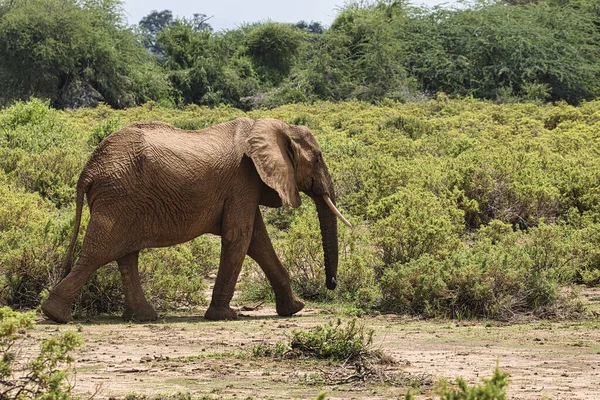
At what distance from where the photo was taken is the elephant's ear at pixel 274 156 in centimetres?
964

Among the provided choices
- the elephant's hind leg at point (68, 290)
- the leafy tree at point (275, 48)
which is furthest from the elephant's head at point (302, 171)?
the leafy tree at point (275, 48)

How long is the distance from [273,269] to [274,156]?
3.81ft

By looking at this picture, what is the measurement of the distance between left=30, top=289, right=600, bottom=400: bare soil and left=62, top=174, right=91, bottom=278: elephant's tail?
1.86 ft

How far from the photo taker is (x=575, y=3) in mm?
40250

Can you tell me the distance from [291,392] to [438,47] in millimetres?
31659

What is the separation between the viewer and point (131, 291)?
376 inches

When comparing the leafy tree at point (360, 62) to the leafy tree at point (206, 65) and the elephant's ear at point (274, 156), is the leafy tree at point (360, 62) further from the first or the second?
the elephant's ear at point (274, 156)

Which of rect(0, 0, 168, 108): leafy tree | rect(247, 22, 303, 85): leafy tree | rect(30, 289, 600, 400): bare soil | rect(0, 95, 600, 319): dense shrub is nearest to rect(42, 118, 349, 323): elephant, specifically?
rect(30, 289, 600, 400): bare soil

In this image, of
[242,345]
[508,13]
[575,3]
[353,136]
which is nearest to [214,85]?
[508,13]

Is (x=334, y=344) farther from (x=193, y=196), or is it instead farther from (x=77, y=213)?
(x=77, y=213)

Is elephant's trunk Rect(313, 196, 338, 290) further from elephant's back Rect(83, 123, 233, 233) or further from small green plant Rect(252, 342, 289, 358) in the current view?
small green plant Rect(252, 342, 289, 358)

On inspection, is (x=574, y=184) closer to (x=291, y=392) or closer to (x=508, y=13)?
(x=291, y=392)

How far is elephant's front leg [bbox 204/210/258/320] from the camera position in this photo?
31.8 feet

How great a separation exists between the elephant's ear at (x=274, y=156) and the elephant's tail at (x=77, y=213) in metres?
1.49
